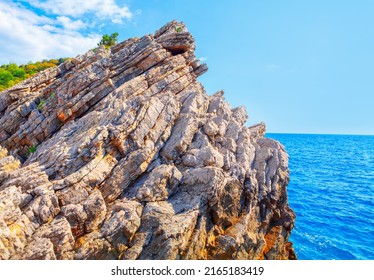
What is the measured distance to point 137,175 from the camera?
19.9 m

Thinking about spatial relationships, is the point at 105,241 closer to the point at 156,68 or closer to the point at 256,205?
the point at 256,205

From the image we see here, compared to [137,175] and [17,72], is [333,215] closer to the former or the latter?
[137,175]

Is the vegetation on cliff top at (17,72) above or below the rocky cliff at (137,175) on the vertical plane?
above

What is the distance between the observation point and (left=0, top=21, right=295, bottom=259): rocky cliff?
51.3ft

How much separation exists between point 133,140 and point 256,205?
39.8 ft

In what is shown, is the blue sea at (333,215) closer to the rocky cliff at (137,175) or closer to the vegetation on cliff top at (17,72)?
the rocky cliff at (137,175)

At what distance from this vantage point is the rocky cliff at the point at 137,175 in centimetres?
1562

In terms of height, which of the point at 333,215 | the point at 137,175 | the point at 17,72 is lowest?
the point at 137,175

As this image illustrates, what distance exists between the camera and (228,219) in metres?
19.7

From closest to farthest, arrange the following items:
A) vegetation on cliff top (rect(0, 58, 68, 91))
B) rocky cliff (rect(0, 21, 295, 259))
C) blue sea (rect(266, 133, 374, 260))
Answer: rocky cliff (rect(0, 21, 295, 259)) < blue sea (rect(266, 133, 374, 260)) < vegetation on cliff top (rect(0, 58, 68, 91))

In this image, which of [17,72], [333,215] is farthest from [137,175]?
[17,72]

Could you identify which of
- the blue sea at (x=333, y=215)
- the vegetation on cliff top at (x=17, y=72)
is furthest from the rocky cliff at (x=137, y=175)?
the vegetation on cliff top at (x=17, y=72)

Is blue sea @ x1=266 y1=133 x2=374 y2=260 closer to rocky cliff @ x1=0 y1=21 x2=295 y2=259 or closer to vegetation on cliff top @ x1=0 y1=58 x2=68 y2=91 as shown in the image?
rocky cliff @ x1=0 y1=21 x2=295 y2=259

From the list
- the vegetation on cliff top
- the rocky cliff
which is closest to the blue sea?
the rocky cliff
